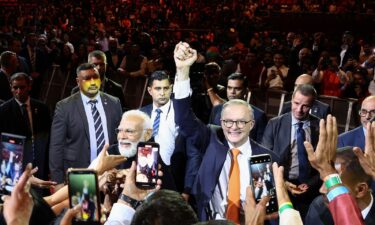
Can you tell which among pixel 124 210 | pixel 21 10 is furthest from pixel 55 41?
pixel 124 210

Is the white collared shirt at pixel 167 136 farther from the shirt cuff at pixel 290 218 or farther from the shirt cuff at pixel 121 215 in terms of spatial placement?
the shirt cuff at pixel 290 218

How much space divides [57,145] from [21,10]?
17.8m

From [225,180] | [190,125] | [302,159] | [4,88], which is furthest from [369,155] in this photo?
[4,88]

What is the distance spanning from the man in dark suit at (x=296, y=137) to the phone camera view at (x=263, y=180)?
2263 millimetres

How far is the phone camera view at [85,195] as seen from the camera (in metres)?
3.08

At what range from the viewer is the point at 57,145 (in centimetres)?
606

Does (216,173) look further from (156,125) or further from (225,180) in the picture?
(156,125)

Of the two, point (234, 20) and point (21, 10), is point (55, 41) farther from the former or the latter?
point (21, 10)

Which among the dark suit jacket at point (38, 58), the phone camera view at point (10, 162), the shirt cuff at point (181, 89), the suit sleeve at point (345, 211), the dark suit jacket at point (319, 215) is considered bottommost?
the dark suit jacket at point (319, 215)

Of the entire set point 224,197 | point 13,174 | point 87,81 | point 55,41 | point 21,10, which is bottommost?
point 224,197

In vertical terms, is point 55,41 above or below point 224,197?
above

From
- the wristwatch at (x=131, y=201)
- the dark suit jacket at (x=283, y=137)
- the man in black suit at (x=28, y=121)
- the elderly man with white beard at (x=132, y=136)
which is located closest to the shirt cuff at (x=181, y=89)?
the elderly man with white beard at (x=132, y=136)

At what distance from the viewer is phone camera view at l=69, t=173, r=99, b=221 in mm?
3076

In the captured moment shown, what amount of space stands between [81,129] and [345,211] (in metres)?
3.95
